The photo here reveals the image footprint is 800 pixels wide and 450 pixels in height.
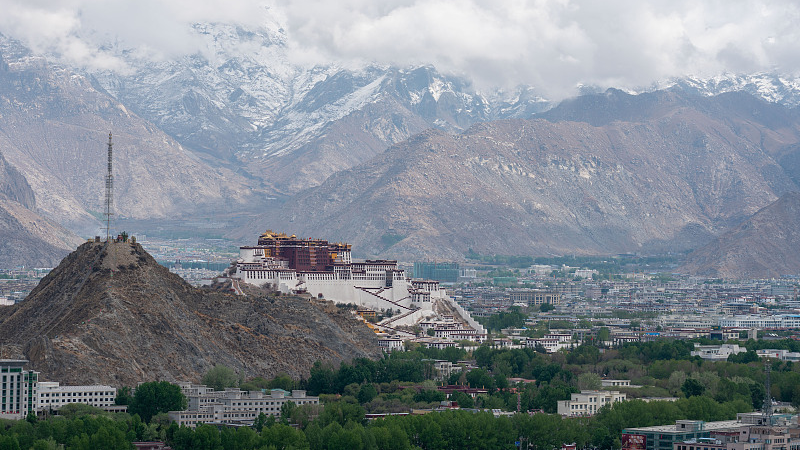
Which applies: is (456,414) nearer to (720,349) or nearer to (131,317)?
(131,317)

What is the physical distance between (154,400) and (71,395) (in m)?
5.93

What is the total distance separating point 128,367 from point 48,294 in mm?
19291

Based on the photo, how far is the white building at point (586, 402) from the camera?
145500mm

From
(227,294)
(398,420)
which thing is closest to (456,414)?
(398,420)

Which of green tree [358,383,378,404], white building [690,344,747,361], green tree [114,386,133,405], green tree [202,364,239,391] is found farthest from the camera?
white building [690,344,747,361]

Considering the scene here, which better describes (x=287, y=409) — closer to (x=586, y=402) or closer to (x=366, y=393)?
(x=366, y=393)

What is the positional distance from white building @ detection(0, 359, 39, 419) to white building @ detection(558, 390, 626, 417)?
3999cm

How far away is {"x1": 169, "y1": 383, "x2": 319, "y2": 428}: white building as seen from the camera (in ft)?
439

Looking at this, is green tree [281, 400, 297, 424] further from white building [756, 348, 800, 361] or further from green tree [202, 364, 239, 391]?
white building [756, 348, 800, 361]

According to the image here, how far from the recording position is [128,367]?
147 m

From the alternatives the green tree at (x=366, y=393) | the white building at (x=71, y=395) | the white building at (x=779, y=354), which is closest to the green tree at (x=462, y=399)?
the green tree at (x=366, y=393)

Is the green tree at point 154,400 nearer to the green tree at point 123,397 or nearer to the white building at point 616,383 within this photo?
the green tree at point 123,397

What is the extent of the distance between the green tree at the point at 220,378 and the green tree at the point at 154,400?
12.5 metres

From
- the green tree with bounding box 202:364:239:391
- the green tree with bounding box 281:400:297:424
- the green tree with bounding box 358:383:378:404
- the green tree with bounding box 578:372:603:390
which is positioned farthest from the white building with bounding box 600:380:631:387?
the green tree with bounding box 281:400:297:424
